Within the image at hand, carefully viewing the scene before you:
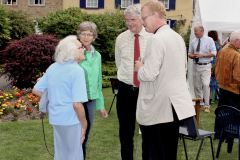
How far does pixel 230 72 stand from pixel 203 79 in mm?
2901

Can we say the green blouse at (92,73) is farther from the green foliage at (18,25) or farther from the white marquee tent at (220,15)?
the green foliage at (18,25)

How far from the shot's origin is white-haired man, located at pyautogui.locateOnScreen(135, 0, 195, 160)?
2811 millimetres

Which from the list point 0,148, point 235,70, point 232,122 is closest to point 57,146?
point 0,148

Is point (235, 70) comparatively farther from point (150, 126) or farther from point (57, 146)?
point (57, 146)

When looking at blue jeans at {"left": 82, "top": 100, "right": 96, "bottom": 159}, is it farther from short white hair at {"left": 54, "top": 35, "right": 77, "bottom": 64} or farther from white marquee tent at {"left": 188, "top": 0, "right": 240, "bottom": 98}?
white marquee tent at {"left": 188, "top": 0, "right": 240, "bottom": 98}

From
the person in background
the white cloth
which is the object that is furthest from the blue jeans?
the person in background

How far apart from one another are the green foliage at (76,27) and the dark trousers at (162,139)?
1108cm

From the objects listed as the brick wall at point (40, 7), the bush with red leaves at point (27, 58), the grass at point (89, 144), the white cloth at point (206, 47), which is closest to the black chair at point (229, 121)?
the grass at point (89, 144)

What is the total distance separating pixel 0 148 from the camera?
5.08 metres

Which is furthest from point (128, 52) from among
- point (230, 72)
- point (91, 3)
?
point (91, 3)

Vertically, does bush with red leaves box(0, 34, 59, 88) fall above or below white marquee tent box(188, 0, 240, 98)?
below

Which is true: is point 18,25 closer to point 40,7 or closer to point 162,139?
point 40,7

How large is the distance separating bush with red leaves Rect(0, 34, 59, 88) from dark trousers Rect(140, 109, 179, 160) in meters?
7.38

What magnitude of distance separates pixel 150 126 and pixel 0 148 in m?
3.30
